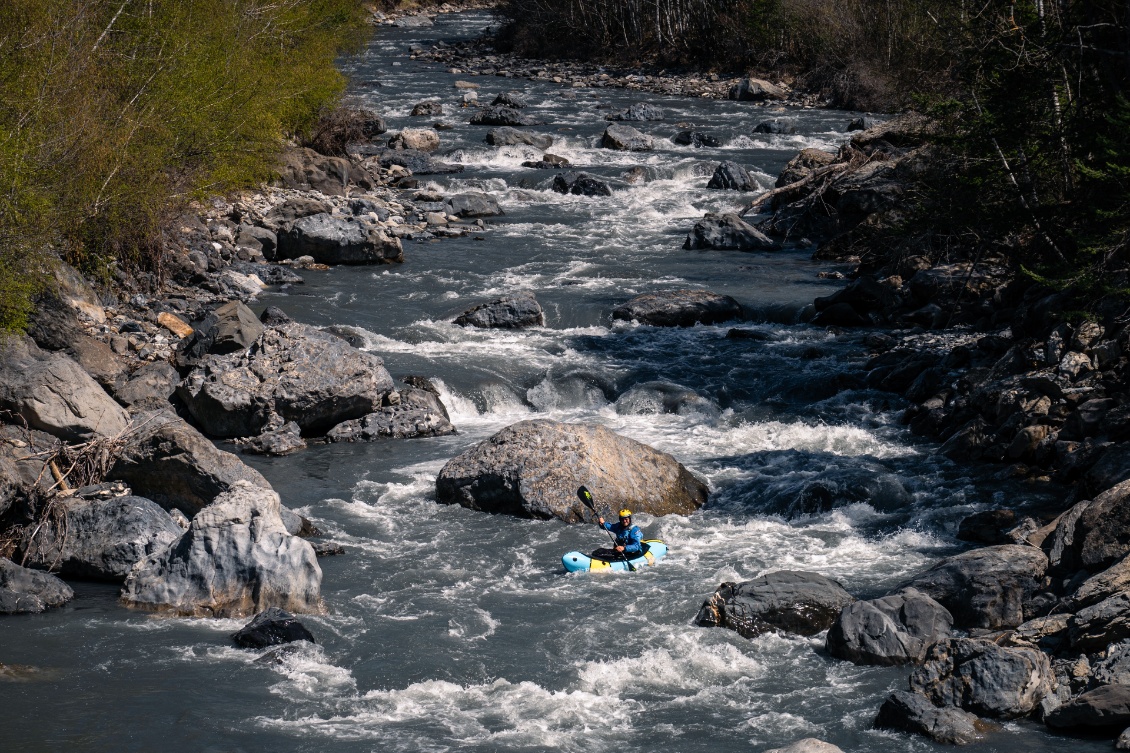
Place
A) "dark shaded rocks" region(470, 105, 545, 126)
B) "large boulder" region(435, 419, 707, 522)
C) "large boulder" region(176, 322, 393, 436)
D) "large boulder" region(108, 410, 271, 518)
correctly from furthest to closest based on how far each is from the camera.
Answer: "dark shaded rocks" region(470, 105, 545, 126), "large boulder" region(176, 322, 393, 436), "large boulder" region(435, 419, 707, 522), "large boulder" region(108, 410, 271, 518)

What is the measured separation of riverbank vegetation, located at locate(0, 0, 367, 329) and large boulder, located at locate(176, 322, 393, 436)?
2326 mm

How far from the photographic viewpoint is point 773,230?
2509 cm

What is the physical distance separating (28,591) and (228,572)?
66.6 inches

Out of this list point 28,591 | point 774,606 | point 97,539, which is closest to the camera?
point 774,606

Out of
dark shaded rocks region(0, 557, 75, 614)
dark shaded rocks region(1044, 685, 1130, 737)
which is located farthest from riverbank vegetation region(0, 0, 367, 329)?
dark shaded rocks region(1044, 685, 1130, 737)

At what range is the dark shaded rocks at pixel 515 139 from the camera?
109ft

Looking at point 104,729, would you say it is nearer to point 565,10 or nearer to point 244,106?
point 244,106

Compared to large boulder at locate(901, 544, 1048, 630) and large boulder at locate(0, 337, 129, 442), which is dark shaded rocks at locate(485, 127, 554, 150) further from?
large boulder at locate(901, 544, 1048, 630)

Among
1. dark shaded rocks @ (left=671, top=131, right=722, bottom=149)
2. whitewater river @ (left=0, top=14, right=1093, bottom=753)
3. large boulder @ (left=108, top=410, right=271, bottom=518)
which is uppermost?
dark shaded rocks @ (left=671, top=131, right=722, bottom=149)

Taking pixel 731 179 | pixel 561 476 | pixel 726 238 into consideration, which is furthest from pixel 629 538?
pixel 731 179

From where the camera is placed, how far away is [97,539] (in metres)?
10.7

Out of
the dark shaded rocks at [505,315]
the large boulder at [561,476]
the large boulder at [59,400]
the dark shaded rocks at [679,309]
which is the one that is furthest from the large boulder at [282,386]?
the dark shaded rocks at [679,309]

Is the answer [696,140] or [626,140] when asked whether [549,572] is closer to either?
[626,140]

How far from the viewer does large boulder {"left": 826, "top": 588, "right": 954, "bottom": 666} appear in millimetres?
9219
